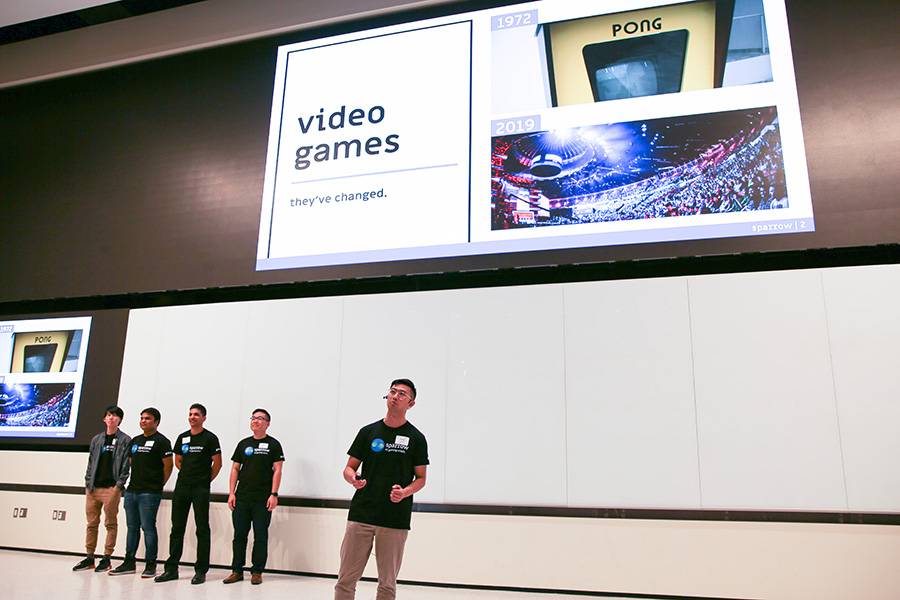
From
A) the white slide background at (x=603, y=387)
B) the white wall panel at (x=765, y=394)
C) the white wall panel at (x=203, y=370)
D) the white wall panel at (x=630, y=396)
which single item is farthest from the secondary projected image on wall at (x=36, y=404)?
the white wall panel at (x=765, y=394)

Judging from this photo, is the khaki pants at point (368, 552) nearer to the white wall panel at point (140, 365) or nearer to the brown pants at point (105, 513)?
the brown pants at point (105, 513)

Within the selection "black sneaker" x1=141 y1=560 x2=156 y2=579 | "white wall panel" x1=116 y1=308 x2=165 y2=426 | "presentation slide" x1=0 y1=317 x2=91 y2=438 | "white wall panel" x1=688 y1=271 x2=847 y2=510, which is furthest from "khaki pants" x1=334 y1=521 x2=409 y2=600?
"presentation slide" x1=0 y1=317 x2=91 y2=438

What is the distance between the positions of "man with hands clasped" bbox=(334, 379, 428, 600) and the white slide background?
5.79ft

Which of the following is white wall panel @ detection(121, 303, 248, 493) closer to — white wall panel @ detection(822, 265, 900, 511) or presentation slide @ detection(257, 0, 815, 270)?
presentation slide @ detection(257, 0, 815, 270)

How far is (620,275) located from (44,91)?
657 cm

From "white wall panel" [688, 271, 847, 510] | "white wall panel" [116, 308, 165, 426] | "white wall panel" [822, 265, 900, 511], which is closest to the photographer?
"white wall panel" [822, 265, 900, 511]

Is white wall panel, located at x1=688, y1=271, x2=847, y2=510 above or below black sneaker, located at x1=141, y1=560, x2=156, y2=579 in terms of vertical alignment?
above

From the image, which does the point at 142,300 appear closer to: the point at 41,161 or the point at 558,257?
the point at 41,161

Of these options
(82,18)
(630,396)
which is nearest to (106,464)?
(630,396)

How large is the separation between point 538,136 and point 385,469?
3129 mm

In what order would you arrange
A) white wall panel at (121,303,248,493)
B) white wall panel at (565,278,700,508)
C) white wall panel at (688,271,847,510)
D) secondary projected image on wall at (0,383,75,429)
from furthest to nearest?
1. secondary projected image on wall at (0,383,75,429)
2. white wall panel at (121,303,248,493)
3. white wall panel at (565,278,700,508)
4. white wall panel at (688,271,847,510)

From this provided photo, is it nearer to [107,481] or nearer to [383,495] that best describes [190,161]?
[107,481]

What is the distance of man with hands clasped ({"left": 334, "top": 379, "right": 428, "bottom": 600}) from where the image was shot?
111 inches

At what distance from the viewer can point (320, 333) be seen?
17.2 ft
